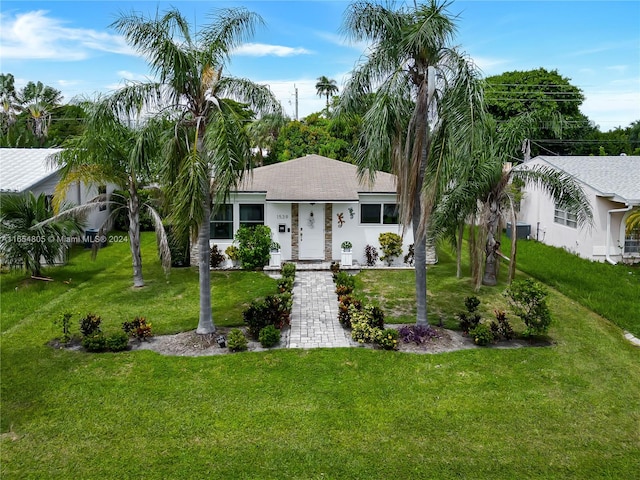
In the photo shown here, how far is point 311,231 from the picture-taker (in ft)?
55.0

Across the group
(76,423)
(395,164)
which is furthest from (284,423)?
(395,164)

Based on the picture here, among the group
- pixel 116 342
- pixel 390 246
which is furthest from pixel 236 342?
pixel 390 246

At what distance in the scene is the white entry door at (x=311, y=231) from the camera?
1653 cm

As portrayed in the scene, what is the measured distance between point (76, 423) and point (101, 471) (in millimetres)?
1372

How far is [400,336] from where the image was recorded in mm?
9750

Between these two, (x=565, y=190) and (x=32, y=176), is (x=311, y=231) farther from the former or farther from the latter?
(x=32, y=176)

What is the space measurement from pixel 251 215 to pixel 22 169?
9880mm

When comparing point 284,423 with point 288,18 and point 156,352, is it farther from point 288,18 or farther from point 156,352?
point 288,18

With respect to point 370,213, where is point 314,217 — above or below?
below

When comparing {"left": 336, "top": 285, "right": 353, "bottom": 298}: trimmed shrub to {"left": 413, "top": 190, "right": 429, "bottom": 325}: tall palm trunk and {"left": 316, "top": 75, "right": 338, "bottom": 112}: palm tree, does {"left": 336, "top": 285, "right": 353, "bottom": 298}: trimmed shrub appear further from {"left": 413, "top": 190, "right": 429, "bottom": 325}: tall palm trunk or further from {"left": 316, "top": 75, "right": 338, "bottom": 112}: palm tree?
{"left": 316, "top": 75, "right": 338, "bottom": 112}: palm tree

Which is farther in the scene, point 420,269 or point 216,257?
point 216,257

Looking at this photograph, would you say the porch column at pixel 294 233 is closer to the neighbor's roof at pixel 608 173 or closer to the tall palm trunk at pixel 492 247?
the tall palm trunk at pixel 492 247

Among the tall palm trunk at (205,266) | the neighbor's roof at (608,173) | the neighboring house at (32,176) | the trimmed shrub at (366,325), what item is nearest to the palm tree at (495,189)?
Result: the trimmed shrub at (366,325)

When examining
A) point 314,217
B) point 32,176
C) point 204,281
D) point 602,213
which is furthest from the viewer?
point 602,213
